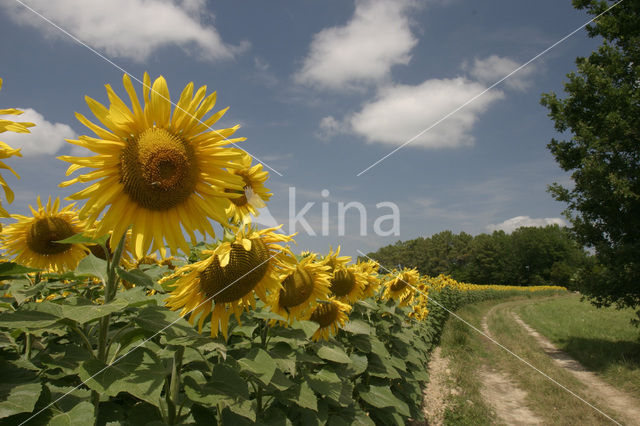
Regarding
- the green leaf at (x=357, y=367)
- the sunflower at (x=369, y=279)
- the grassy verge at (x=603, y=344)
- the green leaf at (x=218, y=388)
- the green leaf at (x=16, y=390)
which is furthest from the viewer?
the grassy verge at (x=603, y=344)

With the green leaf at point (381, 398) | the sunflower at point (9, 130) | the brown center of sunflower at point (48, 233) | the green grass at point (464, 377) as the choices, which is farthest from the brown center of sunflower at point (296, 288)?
the green grass at point (464, 377)

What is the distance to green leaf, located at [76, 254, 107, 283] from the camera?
1.71 m

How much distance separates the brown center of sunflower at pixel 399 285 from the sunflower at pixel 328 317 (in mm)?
2871

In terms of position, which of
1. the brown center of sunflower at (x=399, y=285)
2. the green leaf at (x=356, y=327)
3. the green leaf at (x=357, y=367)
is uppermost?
the brown center of sunflower at (x=399, y=285)

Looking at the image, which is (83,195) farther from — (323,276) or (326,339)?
(326,339)

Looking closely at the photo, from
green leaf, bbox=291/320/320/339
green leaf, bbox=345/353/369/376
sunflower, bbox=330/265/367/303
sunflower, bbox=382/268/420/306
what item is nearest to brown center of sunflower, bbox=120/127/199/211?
green leaf, bbox=291/320/320/339

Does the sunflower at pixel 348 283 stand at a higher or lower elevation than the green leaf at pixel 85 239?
lower

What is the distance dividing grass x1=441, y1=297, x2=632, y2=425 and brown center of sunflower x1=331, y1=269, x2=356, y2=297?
222 inches

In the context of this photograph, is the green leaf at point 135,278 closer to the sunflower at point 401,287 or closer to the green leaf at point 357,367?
the green leaf at point 357,367

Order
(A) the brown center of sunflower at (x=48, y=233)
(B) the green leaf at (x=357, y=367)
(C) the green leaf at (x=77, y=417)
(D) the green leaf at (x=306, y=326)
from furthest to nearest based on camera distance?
(B) the green leaf at (x=357, y=367) → (D) the green leaf at (x=306, y=326) → (A) the brown center of sunflower at (x=48, y=233) → (C) the green leaf at (x=77, y=417)

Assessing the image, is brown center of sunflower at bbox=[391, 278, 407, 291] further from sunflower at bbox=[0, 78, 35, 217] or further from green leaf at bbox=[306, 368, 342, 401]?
sunflower at bbox=[0, 78, 35, 217]

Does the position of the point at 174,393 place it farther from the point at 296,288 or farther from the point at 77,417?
the point at 296,288

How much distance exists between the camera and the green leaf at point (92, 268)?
171 centimetres

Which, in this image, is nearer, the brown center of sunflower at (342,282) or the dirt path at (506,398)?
the brown center of sunflower at (342,282)
